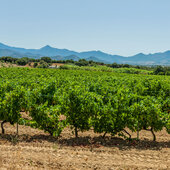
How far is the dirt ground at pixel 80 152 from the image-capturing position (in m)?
7.20

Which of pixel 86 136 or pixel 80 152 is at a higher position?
pixel 80 152

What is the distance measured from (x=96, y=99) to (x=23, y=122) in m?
4.32

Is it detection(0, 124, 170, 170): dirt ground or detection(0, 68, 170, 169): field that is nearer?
detection(0, 124, 170, 170): dirt ground

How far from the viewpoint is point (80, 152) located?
8.23m

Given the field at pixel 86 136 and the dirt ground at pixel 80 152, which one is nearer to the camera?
the dirt ground at pixel 80 152

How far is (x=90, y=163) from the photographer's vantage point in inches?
287

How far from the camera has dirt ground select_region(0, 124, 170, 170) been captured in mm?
7196

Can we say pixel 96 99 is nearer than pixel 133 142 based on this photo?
No

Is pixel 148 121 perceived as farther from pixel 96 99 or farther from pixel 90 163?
pixel 90 163

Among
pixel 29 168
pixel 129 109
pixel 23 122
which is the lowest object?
pixel 29 168

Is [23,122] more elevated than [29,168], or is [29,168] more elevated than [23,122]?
[23,122]

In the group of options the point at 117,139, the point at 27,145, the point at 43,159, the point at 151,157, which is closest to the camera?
the point at 43,159

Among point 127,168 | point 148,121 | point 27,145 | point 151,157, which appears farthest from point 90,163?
point 148,121

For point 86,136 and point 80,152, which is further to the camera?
point 86,136
